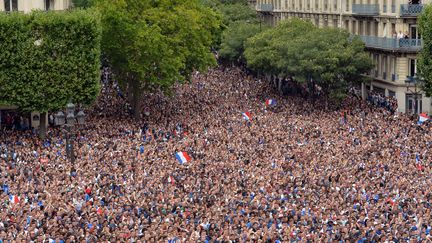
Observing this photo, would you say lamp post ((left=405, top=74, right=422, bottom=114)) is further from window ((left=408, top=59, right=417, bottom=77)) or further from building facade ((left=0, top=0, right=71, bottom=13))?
building facade ((left=0, top=0, right=71, bottom=13))

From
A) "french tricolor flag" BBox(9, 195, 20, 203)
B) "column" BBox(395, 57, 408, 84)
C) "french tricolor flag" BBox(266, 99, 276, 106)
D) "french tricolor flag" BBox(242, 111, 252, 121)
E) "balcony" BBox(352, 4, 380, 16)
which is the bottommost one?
"french tricolor flag" BBox(266, 99, 276, 106)

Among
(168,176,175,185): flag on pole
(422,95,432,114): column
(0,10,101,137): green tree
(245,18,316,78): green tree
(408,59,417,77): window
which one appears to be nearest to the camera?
(168,176,175,185): flag on pole

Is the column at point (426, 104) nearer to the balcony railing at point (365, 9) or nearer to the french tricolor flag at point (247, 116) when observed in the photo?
the balcony railing at point (365, 9)

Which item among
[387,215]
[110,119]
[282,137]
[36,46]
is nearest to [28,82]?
[36,46]

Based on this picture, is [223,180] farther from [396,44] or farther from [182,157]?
[396,44]

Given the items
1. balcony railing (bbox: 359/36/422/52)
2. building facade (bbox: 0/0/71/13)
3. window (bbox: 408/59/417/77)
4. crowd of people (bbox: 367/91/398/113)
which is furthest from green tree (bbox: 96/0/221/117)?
window (bbox: 408/59/417/77)

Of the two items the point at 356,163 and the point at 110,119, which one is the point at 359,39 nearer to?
the point at 110,119

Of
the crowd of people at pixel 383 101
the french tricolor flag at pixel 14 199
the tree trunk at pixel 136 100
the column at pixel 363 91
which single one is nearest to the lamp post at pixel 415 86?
the crowd of people at pixel 383 101
